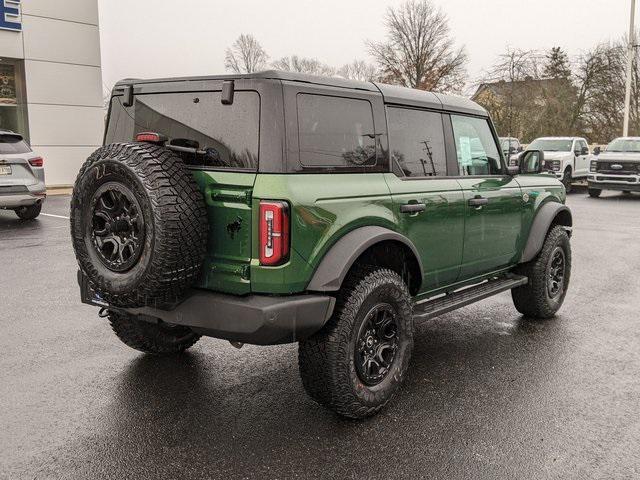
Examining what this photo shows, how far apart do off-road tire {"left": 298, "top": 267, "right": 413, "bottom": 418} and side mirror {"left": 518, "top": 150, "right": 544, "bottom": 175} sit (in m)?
2.28

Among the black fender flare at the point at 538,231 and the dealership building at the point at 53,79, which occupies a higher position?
the dealership building at the point at 53,79

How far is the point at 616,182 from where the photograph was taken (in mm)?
17906

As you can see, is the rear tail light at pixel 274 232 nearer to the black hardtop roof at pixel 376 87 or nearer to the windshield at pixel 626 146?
the black hardtop roof at pixel 376 87

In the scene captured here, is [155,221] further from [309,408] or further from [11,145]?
[11,145]

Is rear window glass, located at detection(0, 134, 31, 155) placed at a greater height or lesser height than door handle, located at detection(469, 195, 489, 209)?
greater

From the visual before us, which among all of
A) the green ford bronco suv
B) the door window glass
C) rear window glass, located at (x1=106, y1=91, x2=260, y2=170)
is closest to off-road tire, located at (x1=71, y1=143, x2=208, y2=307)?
the green ford bronco suv

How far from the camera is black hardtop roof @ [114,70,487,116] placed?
3357 millimetres

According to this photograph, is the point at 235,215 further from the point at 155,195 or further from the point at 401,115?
the point at 401,115

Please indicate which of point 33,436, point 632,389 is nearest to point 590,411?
point 632,389

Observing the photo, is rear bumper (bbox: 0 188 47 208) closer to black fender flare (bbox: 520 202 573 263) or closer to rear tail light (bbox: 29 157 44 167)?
rear tail light (bbox: 29 157 44 167)

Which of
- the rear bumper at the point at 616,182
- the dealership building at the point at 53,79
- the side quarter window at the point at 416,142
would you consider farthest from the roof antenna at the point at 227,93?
the rear bumper at the point at 616,182

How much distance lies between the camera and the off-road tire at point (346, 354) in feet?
11.2

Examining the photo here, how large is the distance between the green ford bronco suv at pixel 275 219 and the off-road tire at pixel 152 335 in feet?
1.67

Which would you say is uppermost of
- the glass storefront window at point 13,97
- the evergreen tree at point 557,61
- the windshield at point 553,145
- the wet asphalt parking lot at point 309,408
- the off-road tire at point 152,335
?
the evergreen tree at point 557,61
